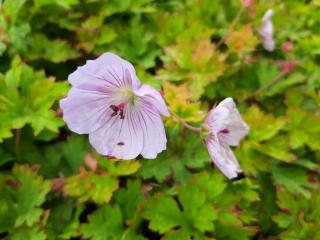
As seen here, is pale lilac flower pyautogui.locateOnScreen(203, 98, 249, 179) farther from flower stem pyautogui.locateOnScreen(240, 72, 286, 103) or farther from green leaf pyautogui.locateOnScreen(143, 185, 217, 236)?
flower stem pyautogui.locateOnScreen(240, 72, 286, 103)

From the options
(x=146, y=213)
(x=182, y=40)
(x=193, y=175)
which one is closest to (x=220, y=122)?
(x=193, y=175)

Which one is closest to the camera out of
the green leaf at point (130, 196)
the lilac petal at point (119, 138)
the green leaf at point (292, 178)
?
the lilac petal at point (119, 138)

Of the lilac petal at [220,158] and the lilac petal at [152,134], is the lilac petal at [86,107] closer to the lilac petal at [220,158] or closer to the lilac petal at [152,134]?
the lilac petal at [152,134]

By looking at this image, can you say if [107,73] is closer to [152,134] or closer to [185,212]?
[152,134]

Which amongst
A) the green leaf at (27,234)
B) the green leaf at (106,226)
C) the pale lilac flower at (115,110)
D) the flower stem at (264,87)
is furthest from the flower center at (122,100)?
the flower stem at (264,87)

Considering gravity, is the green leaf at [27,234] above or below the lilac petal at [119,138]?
below

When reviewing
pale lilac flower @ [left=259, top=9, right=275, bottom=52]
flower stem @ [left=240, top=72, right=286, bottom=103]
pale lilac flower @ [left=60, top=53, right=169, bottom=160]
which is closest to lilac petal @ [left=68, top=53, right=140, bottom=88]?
pale lilac flower @ [left=60, top=53, right=169, bottom=160]
